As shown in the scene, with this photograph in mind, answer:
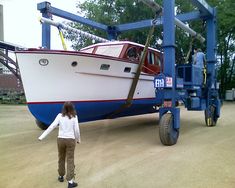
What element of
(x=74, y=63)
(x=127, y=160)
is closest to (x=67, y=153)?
(x=127, y=160)

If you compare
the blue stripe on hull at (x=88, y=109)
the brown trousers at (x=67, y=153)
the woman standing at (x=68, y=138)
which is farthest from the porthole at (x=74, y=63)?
the brown trousers at (x=67, y=153)

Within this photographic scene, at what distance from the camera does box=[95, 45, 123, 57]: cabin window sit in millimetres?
10961

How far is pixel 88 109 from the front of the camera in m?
9.55

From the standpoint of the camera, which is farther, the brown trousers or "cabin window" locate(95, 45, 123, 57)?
"cabin window" locate(95, 45, 123, 57)

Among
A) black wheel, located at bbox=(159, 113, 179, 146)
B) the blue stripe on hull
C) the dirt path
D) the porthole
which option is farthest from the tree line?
black wheel, located at bbox=(159, 113, 179, 146)

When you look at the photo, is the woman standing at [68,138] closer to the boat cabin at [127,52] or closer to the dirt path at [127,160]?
the dirt path at [127,160]

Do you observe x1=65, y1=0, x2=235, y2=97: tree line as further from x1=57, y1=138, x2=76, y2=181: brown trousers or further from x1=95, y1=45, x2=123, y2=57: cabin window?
x1=57, y1=138, x2=76, y2=181: brown trousers

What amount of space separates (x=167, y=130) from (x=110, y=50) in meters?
3.75

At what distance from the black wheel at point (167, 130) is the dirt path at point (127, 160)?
0.16 m

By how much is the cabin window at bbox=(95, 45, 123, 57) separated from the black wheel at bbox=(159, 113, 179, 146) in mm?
2970

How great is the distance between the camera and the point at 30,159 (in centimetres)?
743

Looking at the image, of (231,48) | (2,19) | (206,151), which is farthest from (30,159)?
(2,19)

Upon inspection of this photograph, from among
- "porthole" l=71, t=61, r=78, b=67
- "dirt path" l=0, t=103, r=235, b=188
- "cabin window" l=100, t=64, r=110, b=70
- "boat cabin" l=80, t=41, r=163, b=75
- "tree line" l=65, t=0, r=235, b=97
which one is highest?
"tree line" l=65, t=0, r=235, b=97

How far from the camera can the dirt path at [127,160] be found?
5.77 meters
